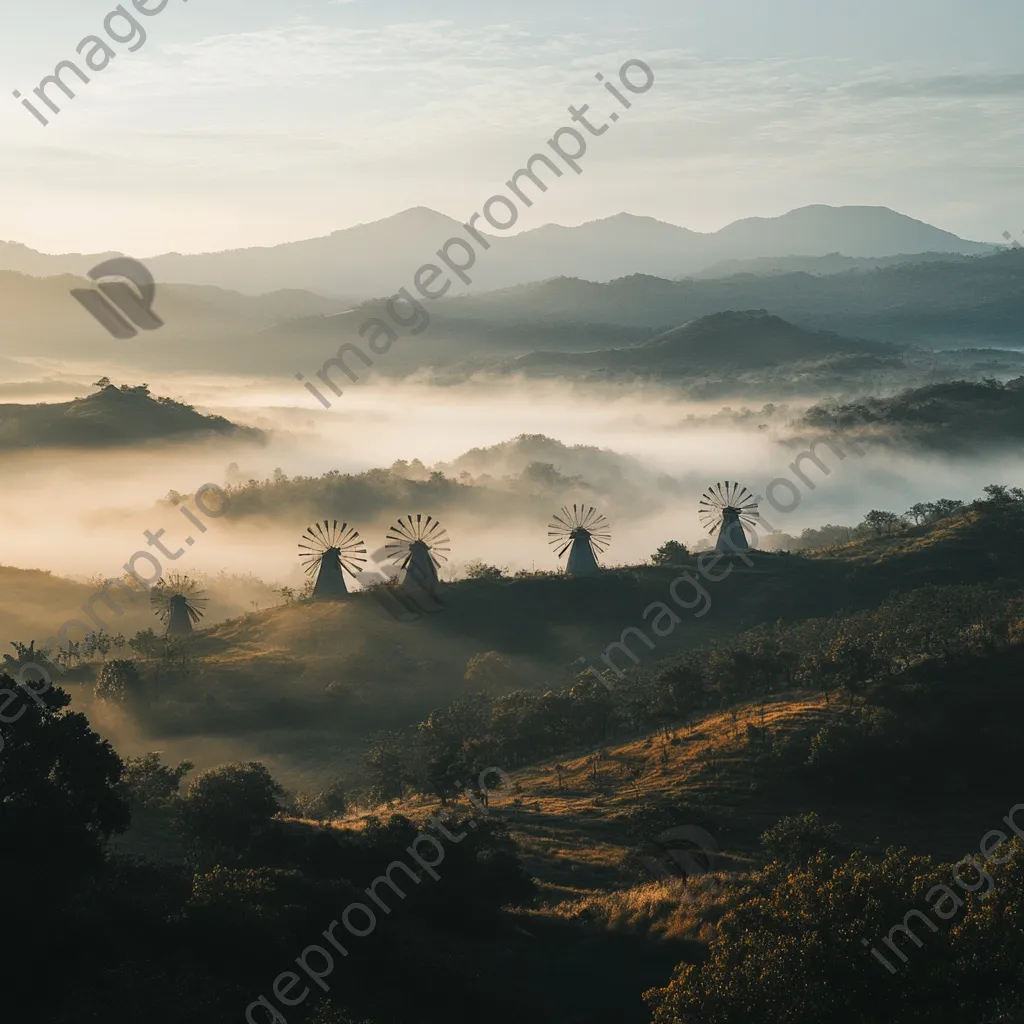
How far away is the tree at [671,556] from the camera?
161425 mm

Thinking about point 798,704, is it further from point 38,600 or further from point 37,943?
point 38,600

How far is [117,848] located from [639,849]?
26.2m

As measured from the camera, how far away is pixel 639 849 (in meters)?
59.7

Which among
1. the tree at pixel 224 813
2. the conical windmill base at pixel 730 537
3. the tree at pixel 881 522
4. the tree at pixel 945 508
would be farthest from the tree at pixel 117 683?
the tree at pixel 945 508

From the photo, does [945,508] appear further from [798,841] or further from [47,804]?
[47,804]

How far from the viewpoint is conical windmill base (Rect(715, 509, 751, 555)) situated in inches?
6206

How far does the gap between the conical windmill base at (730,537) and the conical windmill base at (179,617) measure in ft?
237

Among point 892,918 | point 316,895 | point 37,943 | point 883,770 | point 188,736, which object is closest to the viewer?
point 892,918

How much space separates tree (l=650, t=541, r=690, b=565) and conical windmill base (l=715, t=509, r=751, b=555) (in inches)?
237

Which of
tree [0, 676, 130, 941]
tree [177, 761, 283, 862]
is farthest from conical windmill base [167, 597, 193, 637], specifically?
tree [0, 676, 130, 941]

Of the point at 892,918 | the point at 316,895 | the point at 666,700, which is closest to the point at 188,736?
the point at 666,700

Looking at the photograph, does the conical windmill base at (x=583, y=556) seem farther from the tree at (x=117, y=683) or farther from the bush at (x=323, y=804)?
the bush at (x=323, y=804)

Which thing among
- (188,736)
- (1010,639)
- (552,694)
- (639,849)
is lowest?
(188,736)

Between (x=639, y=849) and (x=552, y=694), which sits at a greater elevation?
(x=552, y=694)
